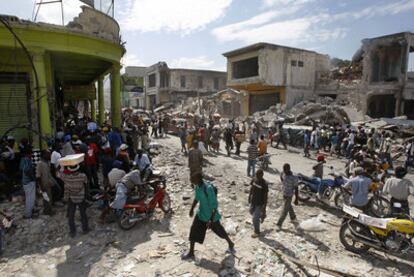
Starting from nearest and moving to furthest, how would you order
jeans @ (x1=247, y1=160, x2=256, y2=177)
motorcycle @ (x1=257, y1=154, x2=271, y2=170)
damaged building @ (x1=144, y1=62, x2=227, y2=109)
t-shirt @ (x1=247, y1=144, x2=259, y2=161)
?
t-shirt @ (x1=247, y1=144, x2=259, y2=161), jeans @ (x1=247, y1=160, x2=256, y2=177), motorcycle @ (x1=257, y1=154, x2=271, y2=170), damaged building @ (x1=144, y1=62, x2=227, y2=109)

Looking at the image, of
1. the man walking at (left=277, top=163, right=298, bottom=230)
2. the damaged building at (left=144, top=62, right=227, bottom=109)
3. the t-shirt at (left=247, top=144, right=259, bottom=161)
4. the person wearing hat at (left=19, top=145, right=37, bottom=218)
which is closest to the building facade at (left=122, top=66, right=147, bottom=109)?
the damaged building at (left=144, top=62, right=227, bottom=109)

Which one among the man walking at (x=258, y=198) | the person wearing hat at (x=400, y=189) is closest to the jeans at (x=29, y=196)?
the man walking at (x=258, y=198)

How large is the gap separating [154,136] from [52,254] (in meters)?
15.6

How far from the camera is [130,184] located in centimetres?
604

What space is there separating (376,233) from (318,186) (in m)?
2.75

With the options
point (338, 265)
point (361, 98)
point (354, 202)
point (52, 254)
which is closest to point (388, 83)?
point (361, 98)

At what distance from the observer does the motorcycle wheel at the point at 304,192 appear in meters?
7.77

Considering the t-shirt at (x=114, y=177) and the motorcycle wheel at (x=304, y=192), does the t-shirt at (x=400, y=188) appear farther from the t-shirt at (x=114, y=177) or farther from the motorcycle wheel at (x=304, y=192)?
the t-shirt at (x=114, y=177)

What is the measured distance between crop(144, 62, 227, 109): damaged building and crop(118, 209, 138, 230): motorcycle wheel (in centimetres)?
3518

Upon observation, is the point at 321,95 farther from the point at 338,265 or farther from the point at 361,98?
the point at 338,265

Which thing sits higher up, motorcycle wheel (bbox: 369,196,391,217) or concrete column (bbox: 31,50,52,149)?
concrete column (bbox: 31,50,52,149)

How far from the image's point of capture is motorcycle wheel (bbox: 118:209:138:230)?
5918 millimetres

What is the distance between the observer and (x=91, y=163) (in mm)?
7234

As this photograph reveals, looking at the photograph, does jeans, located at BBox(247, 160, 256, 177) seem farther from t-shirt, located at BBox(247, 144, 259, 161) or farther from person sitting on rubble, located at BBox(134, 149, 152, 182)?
person sitting on rubble, located at BBox(134, 149, 152, 182)
